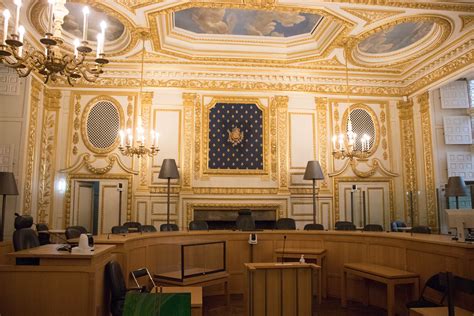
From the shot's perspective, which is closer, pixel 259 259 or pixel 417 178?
pixel 259 259

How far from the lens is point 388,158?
1028 cm

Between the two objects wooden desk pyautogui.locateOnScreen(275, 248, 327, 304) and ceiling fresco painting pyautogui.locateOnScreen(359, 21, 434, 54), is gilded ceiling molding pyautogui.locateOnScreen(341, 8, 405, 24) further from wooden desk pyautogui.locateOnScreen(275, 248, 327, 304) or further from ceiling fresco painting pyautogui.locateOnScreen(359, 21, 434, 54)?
wooden desk pyautogui.locateOnScreen(275, 248, 327, 304)

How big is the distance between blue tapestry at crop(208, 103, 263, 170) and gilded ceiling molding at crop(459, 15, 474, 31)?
4614mm

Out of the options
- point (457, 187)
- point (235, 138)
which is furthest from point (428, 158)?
point (235, 138)

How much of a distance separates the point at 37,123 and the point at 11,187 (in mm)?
2192

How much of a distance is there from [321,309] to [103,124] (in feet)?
21.5

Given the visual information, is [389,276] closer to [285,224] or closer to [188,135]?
[285,224]

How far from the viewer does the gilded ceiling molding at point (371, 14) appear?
691 centimetres

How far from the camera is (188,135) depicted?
9.62 m

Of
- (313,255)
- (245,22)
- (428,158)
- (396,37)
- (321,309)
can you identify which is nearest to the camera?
(321,309)

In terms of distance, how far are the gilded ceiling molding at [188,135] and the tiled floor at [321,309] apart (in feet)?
11.8

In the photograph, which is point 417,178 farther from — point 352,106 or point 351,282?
point 351,282

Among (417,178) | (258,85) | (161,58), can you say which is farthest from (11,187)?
(417,178)

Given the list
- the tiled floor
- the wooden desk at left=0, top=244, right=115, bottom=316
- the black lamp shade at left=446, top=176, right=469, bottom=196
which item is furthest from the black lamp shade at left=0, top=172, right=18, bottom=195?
the black lamp shade at left=446, top=176, right=469, bottom=196
